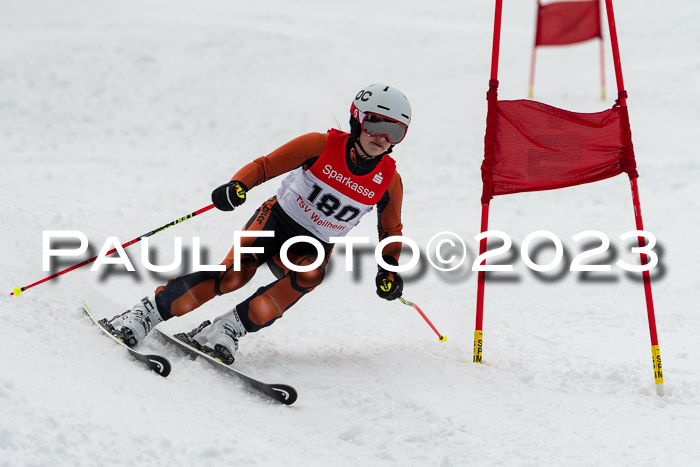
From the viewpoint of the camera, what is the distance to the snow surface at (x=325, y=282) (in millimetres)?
3143

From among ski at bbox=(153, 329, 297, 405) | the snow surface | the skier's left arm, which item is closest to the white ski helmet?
the skier's left arm

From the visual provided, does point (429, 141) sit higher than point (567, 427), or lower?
higher

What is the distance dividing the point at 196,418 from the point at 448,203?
21.2 feet

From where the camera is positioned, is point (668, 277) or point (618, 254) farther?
point (618, 254)

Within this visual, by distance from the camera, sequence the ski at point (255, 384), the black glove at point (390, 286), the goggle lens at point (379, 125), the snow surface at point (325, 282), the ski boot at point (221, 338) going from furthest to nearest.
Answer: the black glove at point (390, 286) < the goggle lens at point (379, 125) < the ski boot at point (221, 338) < the ski at point (255, 384) < the snow surface at point (325, 282)

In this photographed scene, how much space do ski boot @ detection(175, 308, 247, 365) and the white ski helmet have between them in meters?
1.39

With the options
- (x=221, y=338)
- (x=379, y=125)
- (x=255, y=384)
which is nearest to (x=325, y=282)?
(x=221, y=338)

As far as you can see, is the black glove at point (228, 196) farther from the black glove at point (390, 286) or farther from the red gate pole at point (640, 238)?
the red gate pole at point (640, 238)

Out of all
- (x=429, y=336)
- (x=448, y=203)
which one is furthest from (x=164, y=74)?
(x=429, y=336)

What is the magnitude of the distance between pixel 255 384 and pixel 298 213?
119 centimetres

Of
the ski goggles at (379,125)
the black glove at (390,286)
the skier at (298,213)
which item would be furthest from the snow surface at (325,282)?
the ski goggles at (379,125)

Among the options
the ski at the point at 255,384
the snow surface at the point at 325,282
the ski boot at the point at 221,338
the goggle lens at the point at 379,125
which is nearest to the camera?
the snow surface at the point at 325,282

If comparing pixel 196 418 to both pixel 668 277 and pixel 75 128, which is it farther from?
pixel 75 128

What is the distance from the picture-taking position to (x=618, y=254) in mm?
7004
